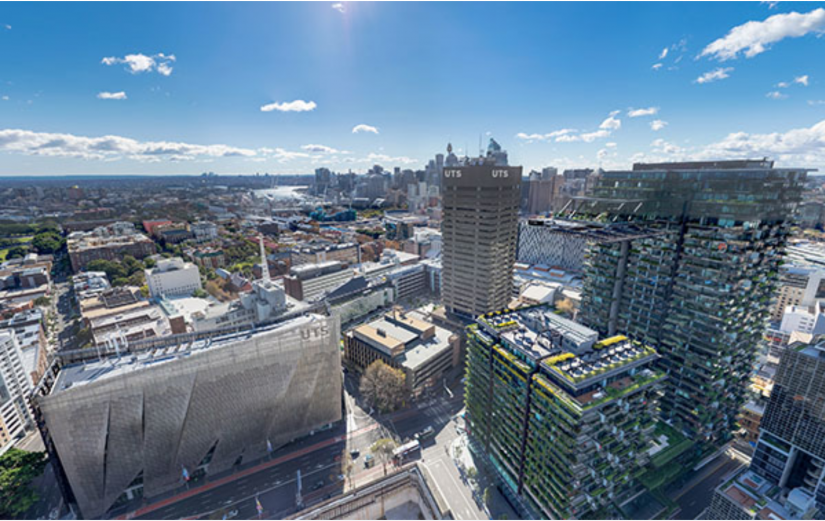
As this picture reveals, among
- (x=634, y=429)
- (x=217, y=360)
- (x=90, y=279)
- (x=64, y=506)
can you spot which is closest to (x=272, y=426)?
(x=217, y=360)

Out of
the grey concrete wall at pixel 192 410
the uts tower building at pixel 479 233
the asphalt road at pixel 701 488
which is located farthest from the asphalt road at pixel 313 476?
the uts tower building at pixel 479 233

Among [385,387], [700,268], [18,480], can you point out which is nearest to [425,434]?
[385,387]

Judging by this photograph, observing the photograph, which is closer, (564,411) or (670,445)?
(564,411)

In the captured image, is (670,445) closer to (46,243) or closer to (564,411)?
(564,411)

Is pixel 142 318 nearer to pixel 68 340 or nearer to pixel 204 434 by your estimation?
pixel 68 340

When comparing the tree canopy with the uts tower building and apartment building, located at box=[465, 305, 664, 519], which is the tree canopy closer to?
the uts tower building
